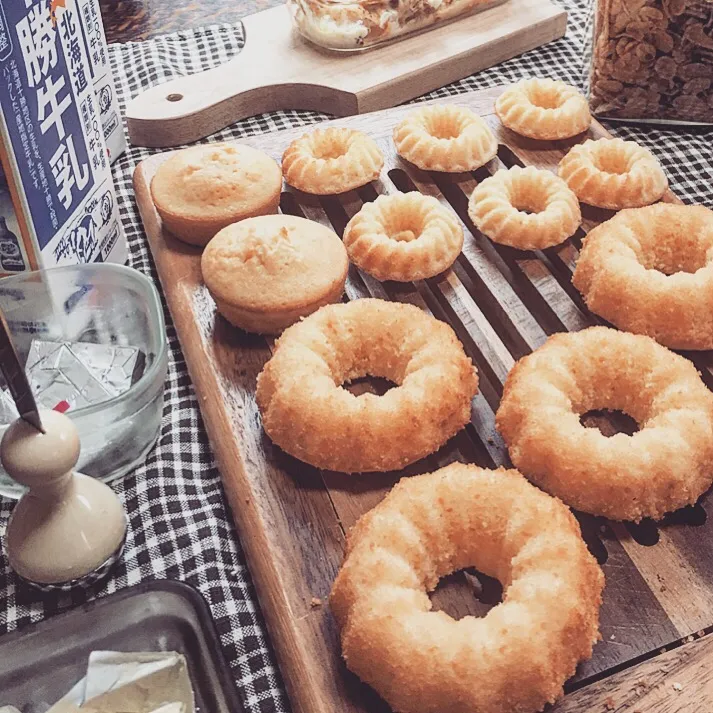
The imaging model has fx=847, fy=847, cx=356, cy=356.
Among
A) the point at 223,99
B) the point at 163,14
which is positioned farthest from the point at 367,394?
the point at 163,14

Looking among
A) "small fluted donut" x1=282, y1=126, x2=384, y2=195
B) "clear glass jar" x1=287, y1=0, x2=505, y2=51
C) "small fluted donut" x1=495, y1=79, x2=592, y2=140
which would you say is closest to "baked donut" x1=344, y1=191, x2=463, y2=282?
"small fluted donut" x1=282, y1=126, x2=384, y2=195

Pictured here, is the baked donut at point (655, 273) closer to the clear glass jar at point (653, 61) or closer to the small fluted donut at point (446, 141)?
the small fluted donut at point (446, 141)

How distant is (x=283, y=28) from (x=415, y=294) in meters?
1.13

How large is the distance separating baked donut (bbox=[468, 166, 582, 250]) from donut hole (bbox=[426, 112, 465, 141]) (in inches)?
8.3

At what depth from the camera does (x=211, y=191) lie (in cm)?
165

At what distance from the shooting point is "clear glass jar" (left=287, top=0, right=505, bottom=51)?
216 centimetres

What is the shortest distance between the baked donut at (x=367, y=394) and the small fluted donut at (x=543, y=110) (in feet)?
2.24

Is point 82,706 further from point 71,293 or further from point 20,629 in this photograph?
point 71,293

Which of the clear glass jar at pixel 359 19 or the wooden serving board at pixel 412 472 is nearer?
the wooden serving board at pixel 412 472

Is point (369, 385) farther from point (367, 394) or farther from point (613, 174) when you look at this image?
point (613, 174)

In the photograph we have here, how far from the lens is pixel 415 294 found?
5.21 feet

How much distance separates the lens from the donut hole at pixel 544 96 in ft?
6.44

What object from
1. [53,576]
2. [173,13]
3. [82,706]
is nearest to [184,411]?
[53,576]

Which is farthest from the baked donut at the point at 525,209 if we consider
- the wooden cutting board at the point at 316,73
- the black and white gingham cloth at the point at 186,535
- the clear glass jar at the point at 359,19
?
the clear glass jar at the point at 359,19
